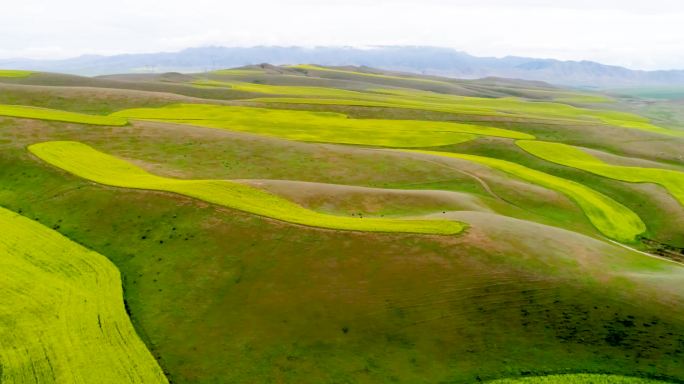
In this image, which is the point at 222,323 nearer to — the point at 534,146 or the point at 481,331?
the point at 481,331

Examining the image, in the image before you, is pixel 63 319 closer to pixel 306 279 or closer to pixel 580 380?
pixel 306 279

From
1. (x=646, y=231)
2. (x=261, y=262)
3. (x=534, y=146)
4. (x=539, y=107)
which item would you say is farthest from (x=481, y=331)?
(x=539, y=107)

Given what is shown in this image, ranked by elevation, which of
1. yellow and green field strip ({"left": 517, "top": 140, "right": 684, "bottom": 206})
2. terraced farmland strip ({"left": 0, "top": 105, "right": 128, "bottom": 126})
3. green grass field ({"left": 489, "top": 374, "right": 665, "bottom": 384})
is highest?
terraced farmland strip ({"left": 0, "top": 105, "right": 128, "bottom": 126})

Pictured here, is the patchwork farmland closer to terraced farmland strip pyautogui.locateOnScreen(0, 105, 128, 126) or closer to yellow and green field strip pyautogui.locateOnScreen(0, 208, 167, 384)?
yellow and green field strip pyautogui.locateOnScreen(0, 208, 167, 384)

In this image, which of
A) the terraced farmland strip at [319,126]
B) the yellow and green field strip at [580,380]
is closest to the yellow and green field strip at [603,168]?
the terraced farmland strip at [319,126]

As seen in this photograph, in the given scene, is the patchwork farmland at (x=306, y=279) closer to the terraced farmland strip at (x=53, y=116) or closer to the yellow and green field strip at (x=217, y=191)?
the yellow and green field strip at (x=217, y=191)

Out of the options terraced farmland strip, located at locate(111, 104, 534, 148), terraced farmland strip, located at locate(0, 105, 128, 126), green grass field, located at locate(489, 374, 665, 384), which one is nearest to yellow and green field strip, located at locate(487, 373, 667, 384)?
green grass field, located at locate(489, 374, 665, 384)
